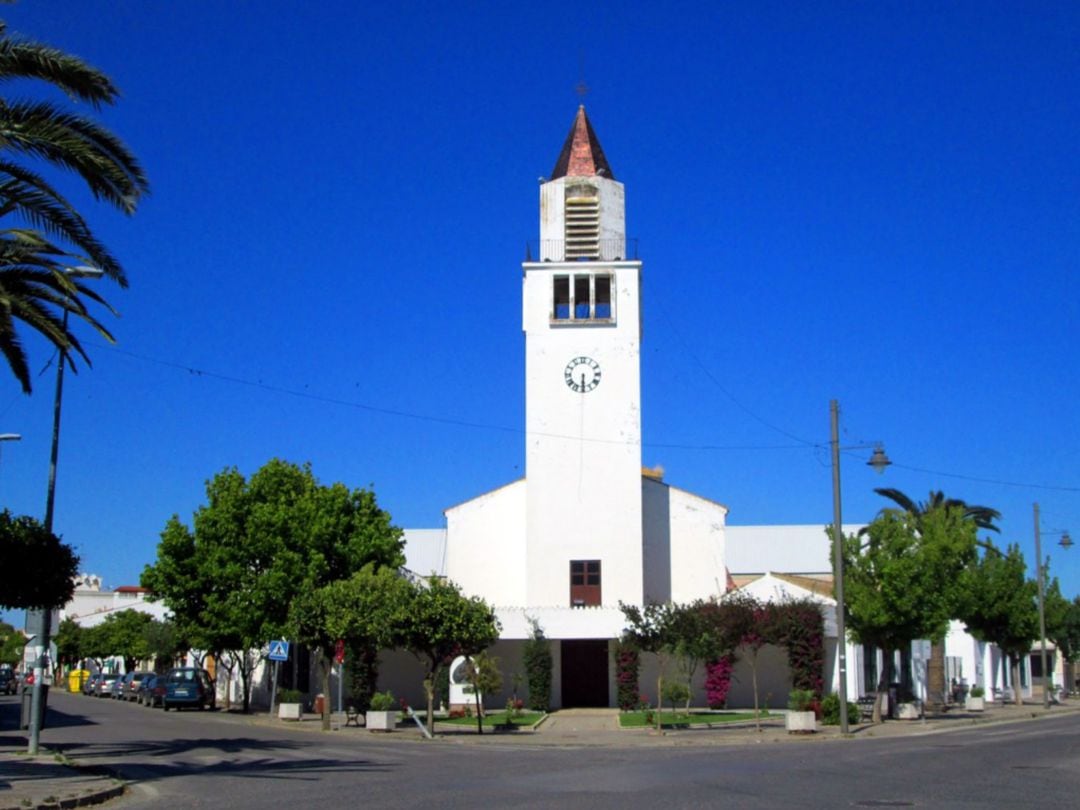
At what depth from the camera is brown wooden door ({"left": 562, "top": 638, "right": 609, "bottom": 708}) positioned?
44000 mm

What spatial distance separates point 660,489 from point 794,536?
32909 millimetres

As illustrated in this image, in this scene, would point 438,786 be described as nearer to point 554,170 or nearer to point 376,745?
point 376,745

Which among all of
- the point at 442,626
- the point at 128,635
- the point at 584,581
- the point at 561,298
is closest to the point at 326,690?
the point at 442,626

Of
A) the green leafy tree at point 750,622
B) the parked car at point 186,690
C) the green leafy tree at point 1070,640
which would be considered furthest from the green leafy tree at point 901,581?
the green leafy tree at point 1070,640

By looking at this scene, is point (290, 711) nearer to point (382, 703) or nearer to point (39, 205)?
point (382, 703)

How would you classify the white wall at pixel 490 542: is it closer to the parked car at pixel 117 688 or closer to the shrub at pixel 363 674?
the shrub at pixel 363 674

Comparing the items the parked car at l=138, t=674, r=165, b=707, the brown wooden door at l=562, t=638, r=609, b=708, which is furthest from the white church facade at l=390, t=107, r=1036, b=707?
the parked car at l=138, t=674, r=165, b=707

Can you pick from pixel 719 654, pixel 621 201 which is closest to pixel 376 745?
pixel 719 654

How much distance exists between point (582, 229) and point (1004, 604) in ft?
79.2

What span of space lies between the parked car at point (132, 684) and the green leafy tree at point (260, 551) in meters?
15.7

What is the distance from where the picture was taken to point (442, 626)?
32125 millimetres

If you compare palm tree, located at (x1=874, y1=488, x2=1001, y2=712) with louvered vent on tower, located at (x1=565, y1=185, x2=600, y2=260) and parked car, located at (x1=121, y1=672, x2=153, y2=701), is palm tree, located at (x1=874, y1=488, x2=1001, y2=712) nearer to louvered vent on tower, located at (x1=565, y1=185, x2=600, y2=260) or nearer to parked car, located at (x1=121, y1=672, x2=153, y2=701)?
louvered vent on tower, located at (x1=565, y1=185, x2=600, y2=260)

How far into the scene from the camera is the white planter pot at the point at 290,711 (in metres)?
40.3

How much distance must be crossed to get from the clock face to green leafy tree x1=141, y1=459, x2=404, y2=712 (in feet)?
26.7
